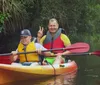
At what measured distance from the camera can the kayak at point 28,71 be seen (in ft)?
21.1

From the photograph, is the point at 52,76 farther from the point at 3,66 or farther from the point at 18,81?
the point at 3,66

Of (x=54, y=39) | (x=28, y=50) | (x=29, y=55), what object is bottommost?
(x=29, y=55)

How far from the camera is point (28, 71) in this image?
22.4 ft

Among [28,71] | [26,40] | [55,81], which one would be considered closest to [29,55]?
[26,40]

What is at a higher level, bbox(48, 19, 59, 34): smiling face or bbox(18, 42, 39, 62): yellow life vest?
bbox(48, 19, 59, 34): smiling face

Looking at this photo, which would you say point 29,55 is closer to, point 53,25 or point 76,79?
point 76,79

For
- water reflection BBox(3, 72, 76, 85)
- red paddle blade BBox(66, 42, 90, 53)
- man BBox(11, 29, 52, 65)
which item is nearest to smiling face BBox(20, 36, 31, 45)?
man BBox(11, 29, 52, 65)

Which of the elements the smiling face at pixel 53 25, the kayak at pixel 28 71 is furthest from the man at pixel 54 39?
the kayak at pixel 28 71

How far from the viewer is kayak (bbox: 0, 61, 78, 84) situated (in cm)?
645

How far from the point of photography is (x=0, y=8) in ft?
32.3

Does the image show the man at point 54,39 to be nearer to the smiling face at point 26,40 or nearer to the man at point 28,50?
the man at point 28,50

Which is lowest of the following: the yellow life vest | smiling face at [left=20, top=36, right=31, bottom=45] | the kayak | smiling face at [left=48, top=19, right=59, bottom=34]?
the kayak

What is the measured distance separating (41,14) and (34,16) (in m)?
0.31

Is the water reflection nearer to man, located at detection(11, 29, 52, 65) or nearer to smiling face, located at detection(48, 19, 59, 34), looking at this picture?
man, located at detection(11, 29, 52, 65)
